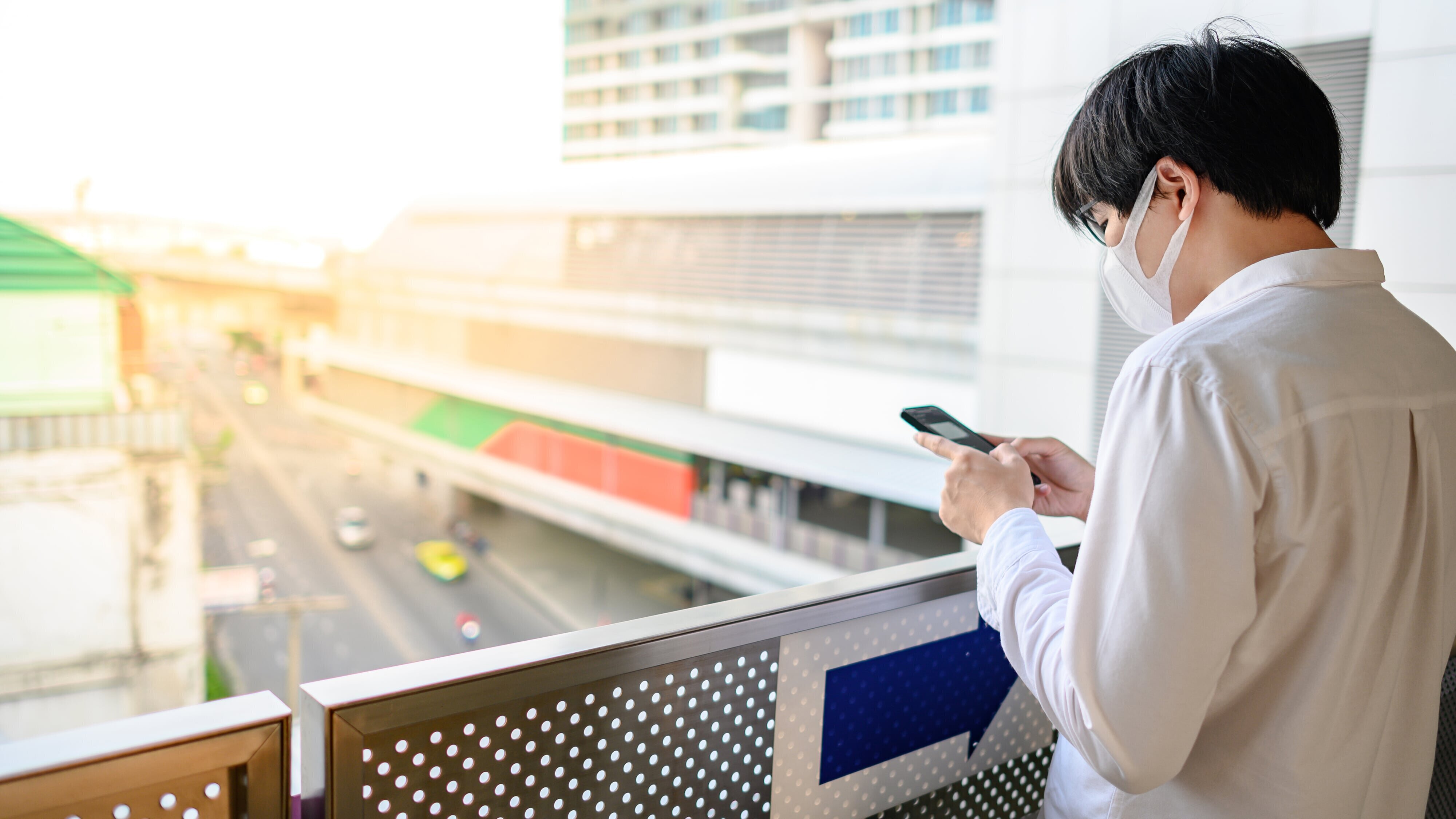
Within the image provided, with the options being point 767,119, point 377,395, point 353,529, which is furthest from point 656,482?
point 767,119

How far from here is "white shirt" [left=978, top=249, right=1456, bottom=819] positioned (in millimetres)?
465

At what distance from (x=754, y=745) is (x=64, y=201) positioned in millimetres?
9183

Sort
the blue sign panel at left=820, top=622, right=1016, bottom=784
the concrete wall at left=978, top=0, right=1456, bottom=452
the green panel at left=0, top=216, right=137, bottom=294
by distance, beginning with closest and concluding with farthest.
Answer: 1. the blue sign panel at left=820, top=622, right=1016, bottom=784
2. the concrete wall at left=978, top=0, right=1456, bottom=452
3. the green panel at left=0, top=216, right=137, bottom=294

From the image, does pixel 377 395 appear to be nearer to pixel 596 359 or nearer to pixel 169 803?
pixel 596 359

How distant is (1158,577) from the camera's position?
461mm

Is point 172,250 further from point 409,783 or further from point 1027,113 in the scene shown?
point 409,783

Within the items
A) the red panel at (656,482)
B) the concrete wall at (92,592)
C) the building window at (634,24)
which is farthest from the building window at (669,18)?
the concrete wall at (92,592)

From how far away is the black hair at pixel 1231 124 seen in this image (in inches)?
21.4

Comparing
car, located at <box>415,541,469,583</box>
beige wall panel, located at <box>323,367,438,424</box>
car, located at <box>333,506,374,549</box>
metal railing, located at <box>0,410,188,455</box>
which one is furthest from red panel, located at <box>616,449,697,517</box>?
metal railing, located at <box>0,410,188,455</box>

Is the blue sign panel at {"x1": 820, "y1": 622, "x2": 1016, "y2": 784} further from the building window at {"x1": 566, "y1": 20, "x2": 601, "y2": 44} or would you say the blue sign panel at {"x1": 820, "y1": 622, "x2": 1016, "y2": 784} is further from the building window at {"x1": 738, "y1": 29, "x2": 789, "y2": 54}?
the building window at {"x1": 566, "y1": 20, "x2": 601, "y2": 44}

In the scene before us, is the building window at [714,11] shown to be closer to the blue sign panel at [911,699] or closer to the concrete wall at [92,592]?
the concrete wall at [92,592]

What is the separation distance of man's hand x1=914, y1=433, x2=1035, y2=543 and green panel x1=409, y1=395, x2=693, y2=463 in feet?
30.3

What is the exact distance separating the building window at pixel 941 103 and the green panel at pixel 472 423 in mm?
6099

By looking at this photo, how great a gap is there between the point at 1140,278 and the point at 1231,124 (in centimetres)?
14
